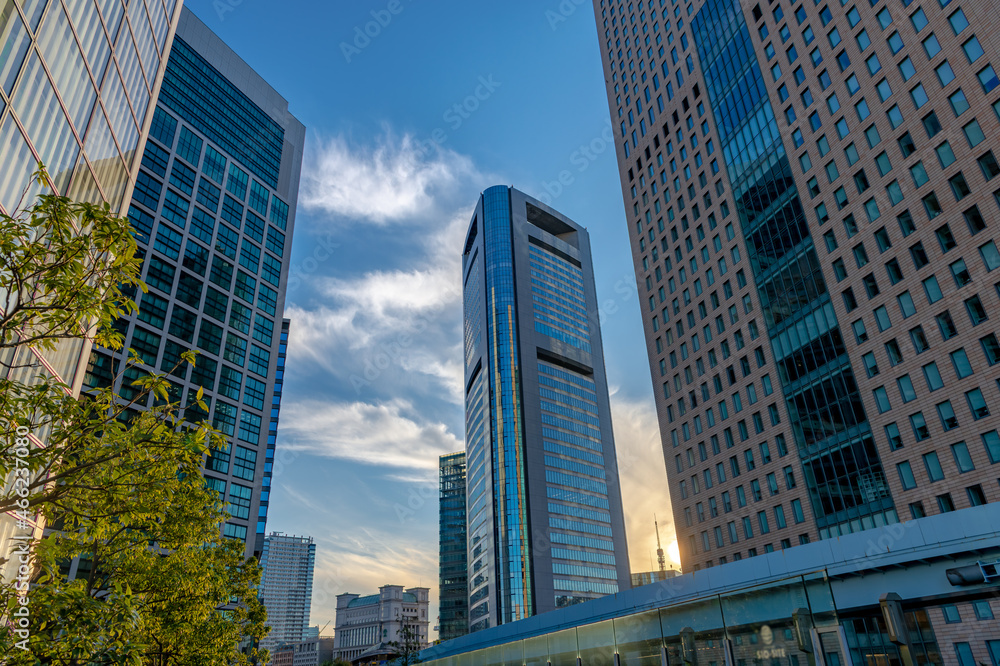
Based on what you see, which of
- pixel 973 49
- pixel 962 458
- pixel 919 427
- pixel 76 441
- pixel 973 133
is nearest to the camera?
pixel 76 441

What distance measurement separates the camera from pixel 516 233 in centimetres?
17425

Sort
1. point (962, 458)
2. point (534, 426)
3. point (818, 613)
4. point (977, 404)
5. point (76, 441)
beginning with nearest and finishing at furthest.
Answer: point (76, 441) < point (818, 613) < point (977, 404) < point (962, 458) < point (534, 426)

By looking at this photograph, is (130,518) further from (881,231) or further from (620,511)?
(620,511)

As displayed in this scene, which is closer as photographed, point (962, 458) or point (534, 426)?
point (962, 458)

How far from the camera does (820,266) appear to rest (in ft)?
179

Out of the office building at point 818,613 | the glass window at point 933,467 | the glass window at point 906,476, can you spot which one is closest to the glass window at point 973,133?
the glass window at point 933,467

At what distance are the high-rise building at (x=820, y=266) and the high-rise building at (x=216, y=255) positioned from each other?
173 ft

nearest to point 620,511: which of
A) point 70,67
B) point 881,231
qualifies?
point 881,231

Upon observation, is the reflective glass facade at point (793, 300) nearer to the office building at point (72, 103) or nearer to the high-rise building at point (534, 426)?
the office building at point (72, 103)

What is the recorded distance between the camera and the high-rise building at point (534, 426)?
141 meters

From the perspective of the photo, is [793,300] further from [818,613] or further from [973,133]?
[818,613]

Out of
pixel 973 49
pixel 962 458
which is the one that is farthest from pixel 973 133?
pixel 962 458

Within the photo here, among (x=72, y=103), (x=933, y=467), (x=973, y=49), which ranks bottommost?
(x=933, y=467)

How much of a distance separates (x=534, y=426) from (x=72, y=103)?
13738 centimetres
